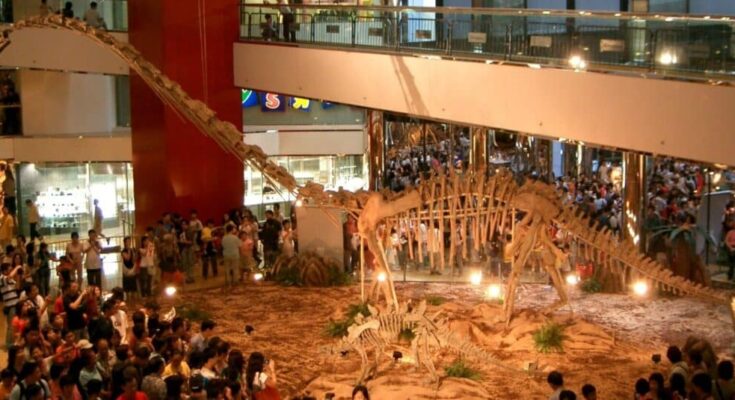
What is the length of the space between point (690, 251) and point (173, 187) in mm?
10479

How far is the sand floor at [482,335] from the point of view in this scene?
39.7ft

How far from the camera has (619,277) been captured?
54.6ft

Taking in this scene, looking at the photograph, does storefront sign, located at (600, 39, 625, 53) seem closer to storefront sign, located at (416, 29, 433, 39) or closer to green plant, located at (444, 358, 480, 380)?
storefront sign, located at (416, 29, 433, 39)

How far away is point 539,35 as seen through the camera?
15.3m

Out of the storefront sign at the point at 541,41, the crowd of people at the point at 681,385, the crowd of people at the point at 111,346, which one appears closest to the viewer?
Answer: the crowd of people at the point at 681,385

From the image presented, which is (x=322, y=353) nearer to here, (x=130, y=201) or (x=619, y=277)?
(x=619, y=277)

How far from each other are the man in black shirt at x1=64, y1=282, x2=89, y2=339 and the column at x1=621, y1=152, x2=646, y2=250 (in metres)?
8.76

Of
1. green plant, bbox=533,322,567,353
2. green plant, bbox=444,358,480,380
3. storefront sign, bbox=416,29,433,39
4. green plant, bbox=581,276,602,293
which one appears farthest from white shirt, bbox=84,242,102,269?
green plant, bbox=581,276,602,293

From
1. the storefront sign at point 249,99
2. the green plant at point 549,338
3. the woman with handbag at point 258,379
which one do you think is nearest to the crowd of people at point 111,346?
the woman with handbag at point 258,379

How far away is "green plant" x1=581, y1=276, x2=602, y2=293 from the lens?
55.0 feet

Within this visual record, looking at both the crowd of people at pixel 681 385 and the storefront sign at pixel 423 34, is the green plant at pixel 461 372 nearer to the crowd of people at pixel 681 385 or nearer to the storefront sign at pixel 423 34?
the crowd of people at pixel 681 385

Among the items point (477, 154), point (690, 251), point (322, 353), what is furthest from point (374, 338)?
point (477, 154)

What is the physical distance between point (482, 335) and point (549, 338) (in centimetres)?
92

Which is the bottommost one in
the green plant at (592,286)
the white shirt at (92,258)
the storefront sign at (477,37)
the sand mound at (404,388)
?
the sand mound at (404,388)
